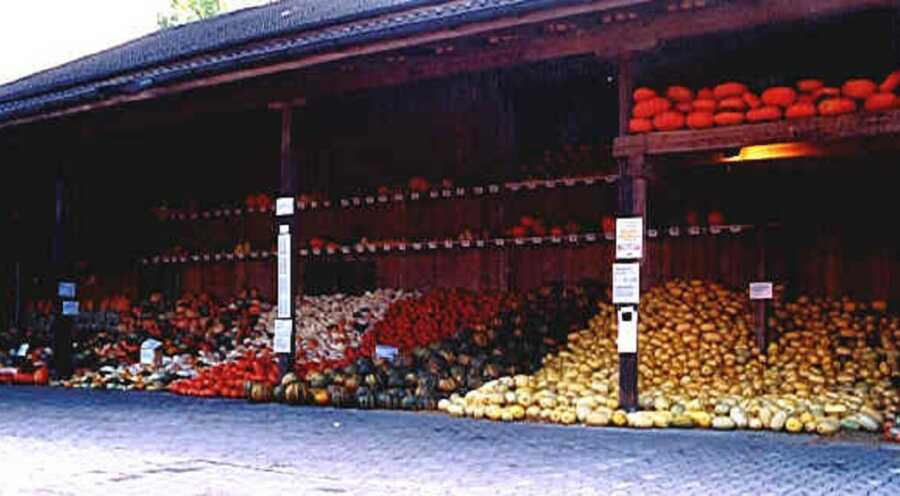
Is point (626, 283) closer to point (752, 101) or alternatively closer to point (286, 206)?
point (752, 101)

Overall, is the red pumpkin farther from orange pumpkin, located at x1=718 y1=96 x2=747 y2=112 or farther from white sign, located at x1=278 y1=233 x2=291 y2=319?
white sign, located at x1=278 y1=233 x2=291 y2=319

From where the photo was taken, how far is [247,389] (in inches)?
519

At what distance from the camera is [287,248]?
13289 millimetres

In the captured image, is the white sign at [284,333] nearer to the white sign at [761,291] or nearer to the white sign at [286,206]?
the white sign at [286,206]

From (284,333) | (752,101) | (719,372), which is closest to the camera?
(752,101)

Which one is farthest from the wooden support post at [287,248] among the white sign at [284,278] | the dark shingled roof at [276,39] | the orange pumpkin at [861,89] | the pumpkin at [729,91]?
the orange pumpkin at [861,89]

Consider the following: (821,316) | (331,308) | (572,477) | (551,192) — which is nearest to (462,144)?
(551,192)

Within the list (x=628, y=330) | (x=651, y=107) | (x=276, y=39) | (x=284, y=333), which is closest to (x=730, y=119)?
(x=651, y=107)

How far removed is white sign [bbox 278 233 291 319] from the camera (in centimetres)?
1320

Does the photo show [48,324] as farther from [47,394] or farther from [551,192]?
[551,192]

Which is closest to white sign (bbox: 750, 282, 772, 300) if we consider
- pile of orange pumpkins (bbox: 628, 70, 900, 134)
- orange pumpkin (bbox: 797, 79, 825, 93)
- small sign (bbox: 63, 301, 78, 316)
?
pile of orange pumpkins (bbox: 628, 70, 900, 134)

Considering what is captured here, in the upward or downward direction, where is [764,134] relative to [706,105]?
downward

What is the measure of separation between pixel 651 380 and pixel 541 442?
278cm

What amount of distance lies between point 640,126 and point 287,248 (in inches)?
184
